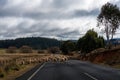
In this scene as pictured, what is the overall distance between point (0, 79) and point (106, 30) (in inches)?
1716

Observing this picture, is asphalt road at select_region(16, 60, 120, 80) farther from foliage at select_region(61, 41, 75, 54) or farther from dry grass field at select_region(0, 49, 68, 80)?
foliage at select_region(61, 41, 75, 54)

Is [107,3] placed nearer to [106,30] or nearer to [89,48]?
[106,30]

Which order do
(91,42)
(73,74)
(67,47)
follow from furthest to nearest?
(67,47) → (91,42) → (73,74)

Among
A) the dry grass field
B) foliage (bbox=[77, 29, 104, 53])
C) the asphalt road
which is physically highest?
foliage (bbox=[77, 29, 104, 53])

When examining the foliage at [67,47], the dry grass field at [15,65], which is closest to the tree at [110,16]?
the dry grass field at [15,65]

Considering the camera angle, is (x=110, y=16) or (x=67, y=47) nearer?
(x=110, y=16)

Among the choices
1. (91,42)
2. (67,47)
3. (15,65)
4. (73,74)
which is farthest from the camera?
(67,47)

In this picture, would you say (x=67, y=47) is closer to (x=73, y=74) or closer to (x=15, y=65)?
(x=15, y=65)

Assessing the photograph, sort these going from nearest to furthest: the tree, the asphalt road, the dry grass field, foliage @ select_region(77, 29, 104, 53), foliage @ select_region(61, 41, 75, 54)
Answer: the asphalt road → the dry grass field → the tree → foliage @ select_region(77, 29, 104, 53) → foliage @ select_region(61, 41, 75, 54)

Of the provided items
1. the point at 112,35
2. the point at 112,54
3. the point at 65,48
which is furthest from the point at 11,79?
the point at 65,48

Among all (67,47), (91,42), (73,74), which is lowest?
(73,74)

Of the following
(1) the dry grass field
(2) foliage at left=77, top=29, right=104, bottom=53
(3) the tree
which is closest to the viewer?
(1) the dry grass field

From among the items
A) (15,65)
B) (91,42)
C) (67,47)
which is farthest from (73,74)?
(67,47)

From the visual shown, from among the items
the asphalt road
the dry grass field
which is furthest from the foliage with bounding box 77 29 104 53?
the asphalt road
